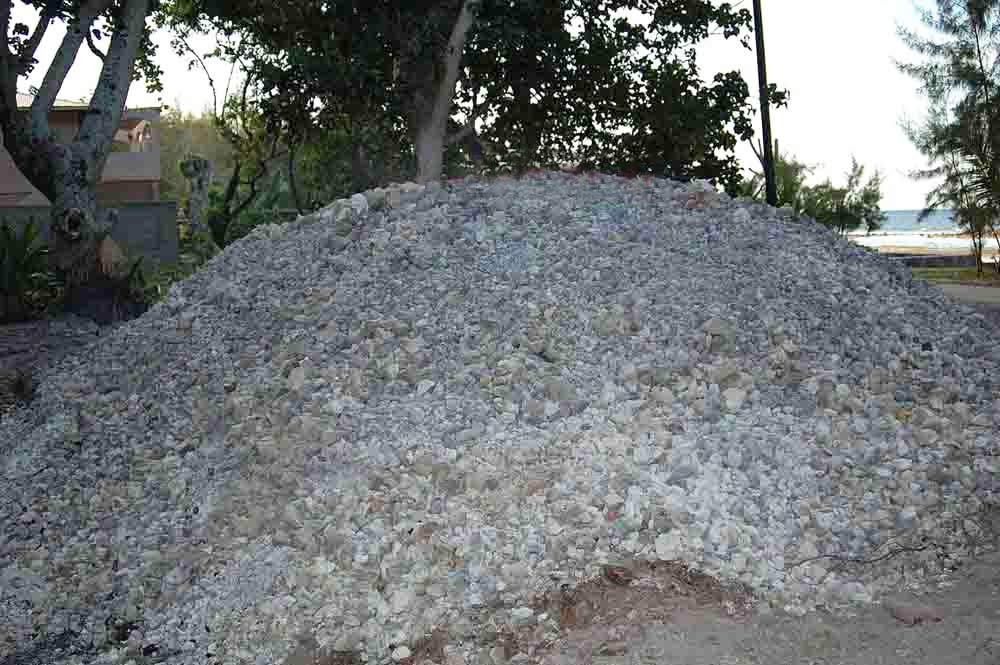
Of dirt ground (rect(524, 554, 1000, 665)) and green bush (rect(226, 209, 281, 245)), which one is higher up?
green bush (rect(226, 209, 281, 245))

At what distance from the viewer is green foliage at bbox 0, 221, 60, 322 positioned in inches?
338

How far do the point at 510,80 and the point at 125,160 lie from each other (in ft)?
58.0

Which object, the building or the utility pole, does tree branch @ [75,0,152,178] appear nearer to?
the utility pole

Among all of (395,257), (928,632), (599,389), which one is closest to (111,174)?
(395,257)

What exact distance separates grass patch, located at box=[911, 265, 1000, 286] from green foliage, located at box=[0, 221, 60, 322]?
1178cm

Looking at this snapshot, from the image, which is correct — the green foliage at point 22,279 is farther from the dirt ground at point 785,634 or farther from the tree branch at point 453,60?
the dirt ground at point 785,634

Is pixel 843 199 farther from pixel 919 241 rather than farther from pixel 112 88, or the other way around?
pixel 112 88

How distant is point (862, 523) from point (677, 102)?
20.9 ft

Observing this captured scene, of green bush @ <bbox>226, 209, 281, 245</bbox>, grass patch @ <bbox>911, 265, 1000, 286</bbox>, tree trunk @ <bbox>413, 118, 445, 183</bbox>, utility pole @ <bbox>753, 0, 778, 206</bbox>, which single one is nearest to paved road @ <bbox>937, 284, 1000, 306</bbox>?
grass patch @ <bbox>911, 265, 1000, 286</bbox>

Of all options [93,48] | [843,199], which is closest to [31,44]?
[93,48]

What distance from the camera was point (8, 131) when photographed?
8586 millimetres

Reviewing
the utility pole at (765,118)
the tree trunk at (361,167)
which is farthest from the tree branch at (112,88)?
the utility pole at (765,118)

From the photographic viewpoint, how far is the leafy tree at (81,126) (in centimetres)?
858

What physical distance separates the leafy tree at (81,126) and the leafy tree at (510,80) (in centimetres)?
125
